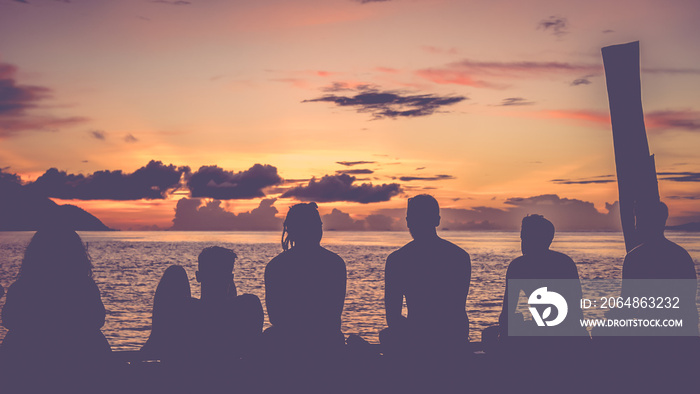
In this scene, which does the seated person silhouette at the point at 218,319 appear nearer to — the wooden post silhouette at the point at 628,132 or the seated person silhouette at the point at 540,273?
the seated person silhouette at the point at 540,273

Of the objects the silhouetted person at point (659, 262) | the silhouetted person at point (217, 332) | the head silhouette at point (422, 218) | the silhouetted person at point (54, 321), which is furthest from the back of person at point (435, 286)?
the silhouetted person at point (54, 321)

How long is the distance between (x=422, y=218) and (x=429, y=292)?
58 cm

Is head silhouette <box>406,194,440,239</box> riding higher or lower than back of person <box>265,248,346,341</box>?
higher

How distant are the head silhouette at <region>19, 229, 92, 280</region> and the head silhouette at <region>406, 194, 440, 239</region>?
254cm

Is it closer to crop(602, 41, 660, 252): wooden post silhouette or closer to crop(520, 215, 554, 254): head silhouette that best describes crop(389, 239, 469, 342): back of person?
crop(520, 215, 554, 254): head silhouette

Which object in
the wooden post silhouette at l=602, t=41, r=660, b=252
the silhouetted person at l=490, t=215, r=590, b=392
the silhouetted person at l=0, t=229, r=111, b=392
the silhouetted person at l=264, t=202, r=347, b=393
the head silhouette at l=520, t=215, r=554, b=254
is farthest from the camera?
the wooden post silhouette at l=602, t=41, r=660, b=252

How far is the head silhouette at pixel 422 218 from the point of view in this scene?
4.61 meters

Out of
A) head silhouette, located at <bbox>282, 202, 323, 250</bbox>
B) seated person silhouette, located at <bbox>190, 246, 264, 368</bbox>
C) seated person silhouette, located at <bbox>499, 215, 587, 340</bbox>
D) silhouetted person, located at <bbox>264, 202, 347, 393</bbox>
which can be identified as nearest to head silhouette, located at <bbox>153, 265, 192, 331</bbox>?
seated person silhouette, located at <bbox>190, 246, 264, 368</bbox>

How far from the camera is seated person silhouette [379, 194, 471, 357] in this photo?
4.50 metres

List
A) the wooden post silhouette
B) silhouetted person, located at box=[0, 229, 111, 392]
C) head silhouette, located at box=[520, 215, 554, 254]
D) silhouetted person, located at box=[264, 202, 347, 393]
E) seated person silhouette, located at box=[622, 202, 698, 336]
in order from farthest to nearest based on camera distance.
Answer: the wooden post silhouette
seated person silhouette, located at box=[622, 202, 698, 336]
head silhouette, located at box=[520, 215, 554, 254]
silhouetted person, located at box=[264, 202, 347, 393]
silhouetted person, located at box=[0, 229, 111, 392]

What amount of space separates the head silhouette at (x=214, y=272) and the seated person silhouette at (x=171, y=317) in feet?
0.49

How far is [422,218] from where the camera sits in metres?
4.61

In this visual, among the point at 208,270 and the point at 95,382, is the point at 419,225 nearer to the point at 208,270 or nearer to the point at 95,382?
the point at 208,270

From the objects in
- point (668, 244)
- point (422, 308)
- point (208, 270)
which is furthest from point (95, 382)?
point (668, 244)
